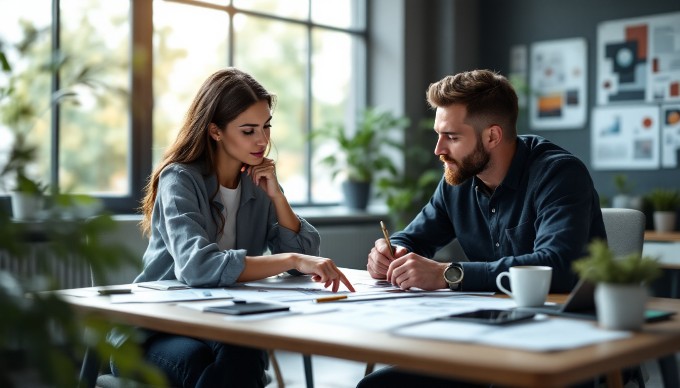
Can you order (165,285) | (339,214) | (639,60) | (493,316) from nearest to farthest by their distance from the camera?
(493,316) < (165,285) < (339,214) < (639,60)

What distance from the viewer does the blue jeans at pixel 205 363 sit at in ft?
5.88

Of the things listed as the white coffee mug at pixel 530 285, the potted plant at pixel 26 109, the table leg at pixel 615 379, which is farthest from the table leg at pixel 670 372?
the potted plant at pixel 26 109

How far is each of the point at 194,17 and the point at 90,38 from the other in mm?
781

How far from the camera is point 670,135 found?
5.32 m

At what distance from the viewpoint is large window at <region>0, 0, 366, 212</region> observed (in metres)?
4.29

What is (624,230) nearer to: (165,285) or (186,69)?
(165,285)

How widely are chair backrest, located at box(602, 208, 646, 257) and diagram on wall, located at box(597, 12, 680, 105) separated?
135 inches

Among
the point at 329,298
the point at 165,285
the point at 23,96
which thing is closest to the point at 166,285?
the point at 165,285

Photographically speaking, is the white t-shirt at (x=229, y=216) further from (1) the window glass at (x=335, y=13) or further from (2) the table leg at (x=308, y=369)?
(1) the window glass at (x=335, y=13)

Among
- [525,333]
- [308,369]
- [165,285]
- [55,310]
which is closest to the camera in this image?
[55,310]

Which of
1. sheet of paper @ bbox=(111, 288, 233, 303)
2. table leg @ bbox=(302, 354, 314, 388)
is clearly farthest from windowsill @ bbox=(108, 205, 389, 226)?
sheet of paper @ bbox=(111, 288, 233, 303)

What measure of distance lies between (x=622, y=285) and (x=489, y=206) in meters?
0.95

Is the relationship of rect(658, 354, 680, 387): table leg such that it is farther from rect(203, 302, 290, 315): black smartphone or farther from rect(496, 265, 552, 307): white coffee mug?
rect(203, 302, 290, 315): black smartphone

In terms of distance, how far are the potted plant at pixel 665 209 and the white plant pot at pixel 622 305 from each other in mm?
3881
